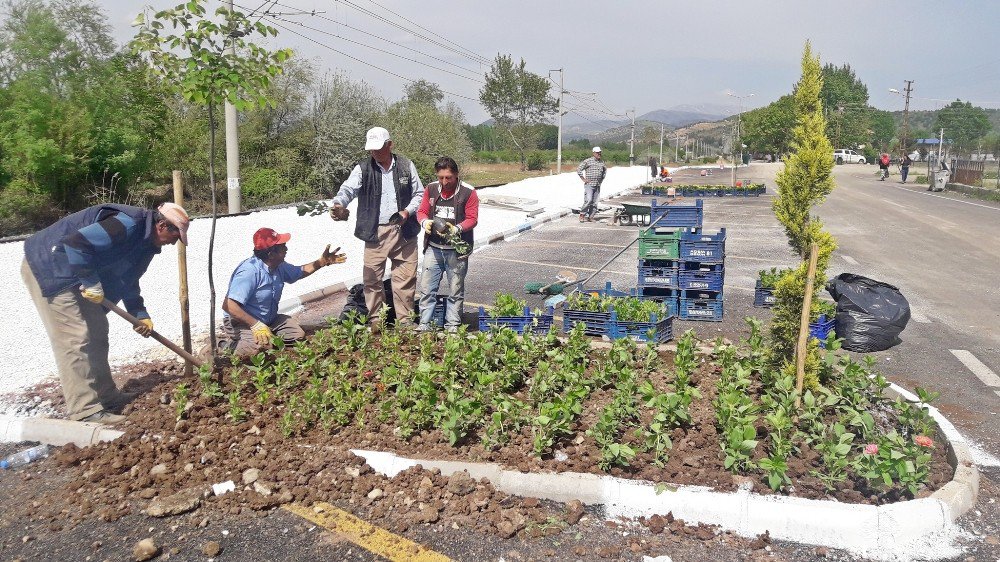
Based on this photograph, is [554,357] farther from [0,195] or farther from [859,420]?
[0,195]

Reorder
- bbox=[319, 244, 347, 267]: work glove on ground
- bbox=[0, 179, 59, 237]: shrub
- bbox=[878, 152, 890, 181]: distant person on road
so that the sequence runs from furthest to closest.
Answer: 1. bbox=[878, 152, 890, 181]: distant person on road
2. bbox=[0, 179, 59, 237]: shrub
3. bbox=[319, 244, 347, 267]: work glove on ground

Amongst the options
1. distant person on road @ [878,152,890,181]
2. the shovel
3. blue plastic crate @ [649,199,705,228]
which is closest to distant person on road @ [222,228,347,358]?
the shovel

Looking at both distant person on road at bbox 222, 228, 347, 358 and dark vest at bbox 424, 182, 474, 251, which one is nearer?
distant person on road at bbox 222, 228, 347, 358

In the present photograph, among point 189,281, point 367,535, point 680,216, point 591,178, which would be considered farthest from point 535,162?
point 367,535

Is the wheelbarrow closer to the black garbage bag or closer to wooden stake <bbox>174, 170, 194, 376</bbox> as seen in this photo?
the black garbage bag

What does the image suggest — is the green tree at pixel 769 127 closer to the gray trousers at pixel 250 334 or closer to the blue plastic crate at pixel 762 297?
the blue plastic crate at pixel 762 297

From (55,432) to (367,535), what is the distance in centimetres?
259

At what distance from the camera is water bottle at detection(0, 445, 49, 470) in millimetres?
4634

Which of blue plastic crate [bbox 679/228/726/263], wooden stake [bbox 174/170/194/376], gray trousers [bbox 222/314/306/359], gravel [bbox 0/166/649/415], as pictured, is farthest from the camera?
blue plastic crate [bbox 679/228/726/263]

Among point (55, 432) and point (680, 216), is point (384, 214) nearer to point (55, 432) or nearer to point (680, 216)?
point (55, 432)

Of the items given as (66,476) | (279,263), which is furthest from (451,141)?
(66,476)

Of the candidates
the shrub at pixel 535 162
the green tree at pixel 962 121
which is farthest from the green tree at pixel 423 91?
the green tree at pixel 962 121

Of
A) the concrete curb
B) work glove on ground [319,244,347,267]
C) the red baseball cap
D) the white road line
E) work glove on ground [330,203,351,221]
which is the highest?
work glove on ground [330,203,351,221]

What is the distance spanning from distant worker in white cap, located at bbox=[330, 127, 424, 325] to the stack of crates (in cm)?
272
